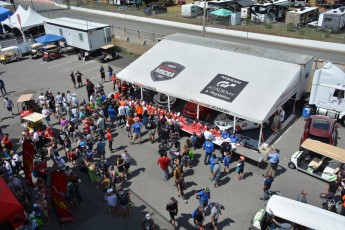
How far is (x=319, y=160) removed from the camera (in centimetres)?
1355

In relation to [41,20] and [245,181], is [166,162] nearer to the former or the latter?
[245,181]

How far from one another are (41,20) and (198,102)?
2861 cm

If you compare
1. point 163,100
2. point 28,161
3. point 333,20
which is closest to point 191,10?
point 333,20

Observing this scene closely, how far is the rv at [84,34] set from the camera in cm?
2892

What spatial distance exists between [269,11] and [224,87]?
29276mm

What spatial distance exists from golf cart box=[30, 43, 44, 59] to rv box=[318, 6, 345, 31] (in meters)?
31.1

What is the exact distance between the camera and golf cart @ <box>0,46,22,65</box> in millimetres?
30250

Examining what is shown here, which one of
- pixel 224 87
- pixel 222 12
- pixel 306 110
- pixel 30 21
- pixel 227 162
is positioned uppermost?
pixel 30 21

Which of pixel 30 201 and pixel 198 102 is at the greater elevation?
pixel 198 102

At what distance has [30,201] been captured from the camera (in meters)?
12.5

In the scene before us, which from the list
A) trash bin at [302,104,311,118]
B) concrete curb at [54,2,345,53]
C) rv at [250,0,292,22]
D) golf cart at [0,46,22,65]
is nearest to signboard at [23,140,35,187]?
trash bin at [302,104,311,118]

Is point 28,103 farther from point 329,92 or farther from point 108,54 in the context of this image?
point 329,92

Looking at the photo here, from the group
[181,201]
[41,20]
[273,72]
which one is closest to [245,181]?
[181,201]

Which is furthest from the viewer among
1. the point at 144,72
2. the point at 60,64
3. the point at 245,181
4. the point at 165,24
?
the point at 165,24
